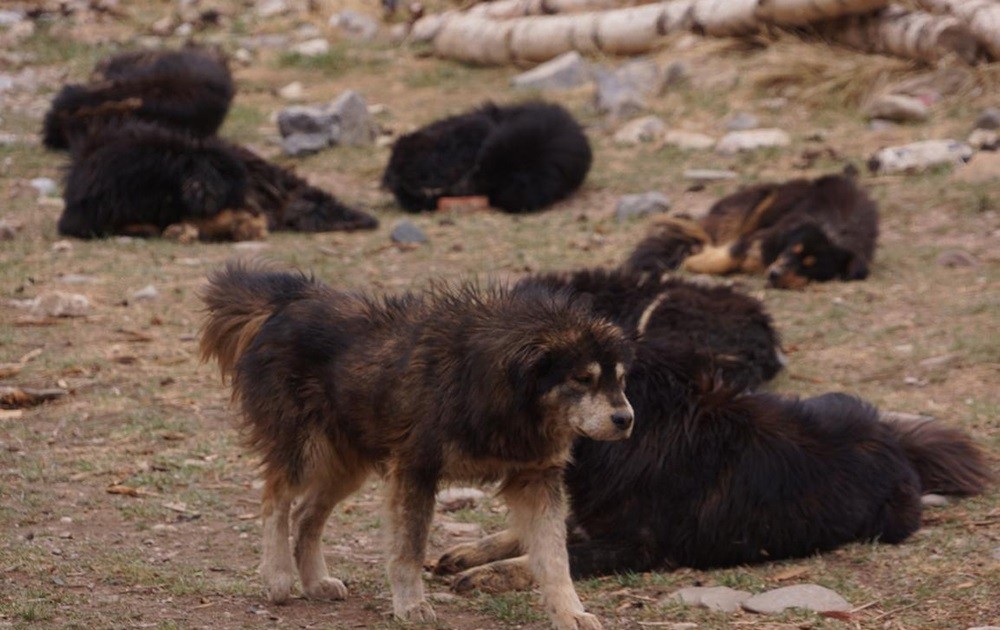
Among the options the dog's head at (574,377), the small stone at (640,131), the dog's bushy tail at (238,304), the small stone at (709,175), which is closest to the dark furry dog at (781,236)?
the small stone at (709,175)

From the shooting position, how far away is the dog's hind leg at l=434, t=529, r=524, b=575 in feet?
18.7

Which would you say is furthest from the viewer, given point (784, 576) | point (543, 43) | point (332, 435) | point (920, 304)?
point (543, 43)

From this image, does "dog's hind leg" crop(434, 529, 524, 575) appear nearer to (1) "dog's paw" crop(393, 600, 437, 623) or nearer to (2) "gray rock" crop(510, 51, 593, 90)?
(1) "dog's paw" crop(393, 600, 437, 623)

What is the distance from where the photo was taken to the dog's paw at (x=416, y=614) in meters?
4.76

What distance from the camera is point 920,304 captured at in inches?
395

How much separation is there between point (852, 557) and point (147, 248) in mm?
6953

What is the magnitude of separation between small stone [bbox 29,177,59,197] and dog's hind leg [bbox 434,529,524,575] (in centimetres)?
873

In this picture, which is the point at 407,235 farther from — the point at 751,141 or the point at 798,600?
the point at 798,600

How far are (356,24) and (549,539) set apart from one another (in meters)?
18.8

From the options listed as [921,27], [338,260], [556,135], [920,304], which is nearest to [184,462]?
[338,260]

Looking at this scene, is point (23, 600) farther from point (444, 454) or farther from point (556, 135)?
point (556, 135)

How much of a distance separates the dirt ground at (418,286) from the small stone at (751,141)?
202 mm

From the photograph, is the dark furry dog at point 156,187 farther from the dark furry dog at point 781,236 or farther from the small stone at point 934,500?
the small stone at point 934,500

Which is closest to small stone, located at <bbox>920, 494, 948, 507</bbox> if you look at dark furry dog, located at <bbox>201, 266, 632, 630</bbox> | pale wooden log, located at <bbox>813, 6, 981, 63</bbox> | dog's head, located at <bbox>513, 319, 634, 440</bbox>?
dark furry dog, located at <bbox>201, 266, 632, 630</bbox>
